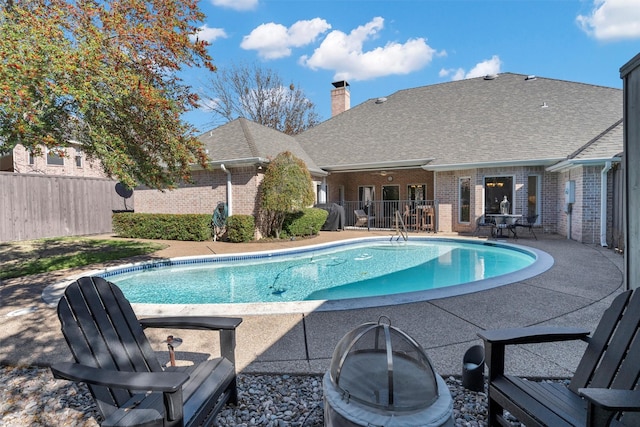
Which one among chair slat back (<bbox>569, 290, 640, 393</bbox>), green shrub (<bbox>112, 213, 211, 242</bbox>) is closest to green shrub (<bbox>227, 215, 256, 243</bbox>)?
green shrub (<bbox>112, 213, 211, 242</bbox>)

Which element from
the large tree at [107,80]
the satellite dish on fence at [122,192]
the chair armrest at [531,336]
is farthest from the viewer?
the satellite dish on fence at [122,192]

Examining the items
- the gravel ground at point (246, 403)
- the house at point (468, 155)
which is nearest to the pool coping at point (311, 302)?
the gravel ground at point (246, 403)

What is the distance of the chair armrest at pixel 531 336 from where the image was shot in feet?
7.25

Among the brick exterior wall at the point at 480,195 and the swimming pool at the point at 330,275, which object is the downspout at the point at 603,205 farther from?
the brick exterior wall at the point at 480,195

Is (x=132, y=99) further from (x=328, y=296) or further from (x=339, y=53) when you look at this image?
(x=339, y=53)

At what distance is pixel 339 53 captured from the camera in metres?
33.5

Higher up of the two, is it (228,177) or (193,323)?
(228,177)

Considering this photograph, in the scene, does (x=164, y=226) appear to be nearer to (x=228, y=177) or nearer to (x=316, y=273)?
(x=228, y=177)

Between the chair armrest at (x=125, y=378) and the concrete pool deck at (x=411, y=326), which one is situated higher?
the chair armrest at (x=125, y=378)

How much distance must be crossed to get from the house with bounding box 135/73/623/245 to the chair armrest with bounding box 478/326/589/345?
379 inches

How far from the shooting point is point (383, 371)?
1.73m

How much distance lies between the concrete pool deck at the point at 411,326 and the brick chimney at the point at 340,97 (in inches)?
699

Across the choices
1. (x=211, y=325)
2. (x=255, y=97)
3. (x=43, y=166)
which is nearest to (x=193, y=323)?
(x=211, y=325)

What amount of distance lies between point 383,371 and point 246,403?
1406mm
